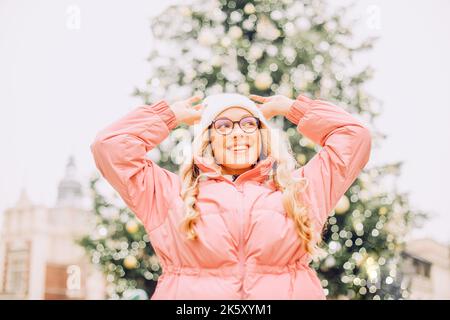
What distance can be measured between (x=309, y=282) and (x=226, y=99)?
488mm

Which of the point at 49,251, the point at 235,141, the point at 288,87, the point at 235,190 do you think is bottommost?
the point at 49,251

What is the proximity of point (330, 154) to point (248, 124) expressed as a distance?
21cm

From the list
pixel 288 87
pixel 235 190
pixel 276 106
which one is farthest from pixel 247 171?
pixel 288 87

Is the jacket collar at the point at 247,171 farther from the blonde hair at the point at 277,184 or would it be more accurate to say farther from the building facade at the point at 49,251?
the building facade at the point at 49,251

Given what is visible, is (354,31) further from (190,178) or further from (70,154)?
(190,178)

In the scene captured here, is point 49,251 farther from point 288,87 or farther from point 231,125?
point 231,125

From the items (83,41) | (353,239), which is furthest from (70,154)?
(353,239)

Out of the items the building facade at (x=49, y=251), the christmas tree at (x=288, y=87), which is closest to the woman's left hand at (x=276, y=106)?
the christmas tree at (x=288, y=87)

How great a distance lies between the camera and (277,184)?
4.80ft

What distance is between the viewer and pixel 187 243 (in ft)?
4.40

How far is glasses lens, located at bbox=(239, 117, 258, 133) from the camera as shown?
150 cm

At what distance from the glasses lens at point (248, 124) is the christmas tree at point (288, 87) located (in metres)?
1.10

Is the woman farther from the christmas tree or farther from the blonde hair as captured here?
the christmas tree

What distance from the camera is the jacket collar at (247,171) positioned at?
4.79 ft
